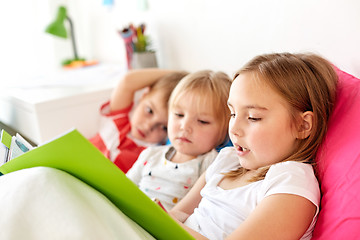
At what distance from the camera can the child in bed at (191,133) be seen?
1.13m

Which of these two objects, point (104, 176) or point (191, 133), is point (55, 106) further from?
point (104, 176)

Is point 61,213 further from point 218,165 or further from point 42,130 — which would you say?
point 42,130

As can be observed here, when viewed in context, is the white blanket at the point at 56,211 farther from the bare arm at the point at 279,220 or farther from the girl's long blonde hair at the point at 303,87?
the girl's long blonde hair at the point at 303,87

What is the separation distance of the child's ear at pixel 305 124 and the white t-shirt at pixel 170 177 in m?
0.38

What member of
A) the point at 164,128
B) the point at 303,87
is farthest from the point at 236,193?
the point at 164,128

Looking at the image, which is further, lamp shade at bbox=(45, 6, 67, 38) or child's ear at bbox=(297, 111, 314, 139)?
lamp shade at bbox=(45, 6, 67, 38)

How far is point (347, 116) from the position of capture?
79 cm

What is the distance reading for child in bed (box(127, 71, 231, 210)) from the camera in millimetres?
1131

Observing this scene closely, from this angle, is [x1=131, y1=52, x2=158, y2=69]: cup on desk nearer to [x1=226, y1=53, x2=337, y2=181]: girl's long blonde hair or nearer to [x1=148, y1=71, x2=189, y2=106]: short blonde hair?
[x1=148, y1=71, x2=189, y2=106]: short blonde hair

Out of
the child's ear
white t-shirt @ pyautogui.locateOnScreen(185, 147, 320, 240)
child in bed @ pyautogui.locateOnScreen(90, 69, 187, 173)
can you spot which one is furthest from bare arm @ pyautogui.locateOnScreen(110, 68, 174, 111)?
the child's ear

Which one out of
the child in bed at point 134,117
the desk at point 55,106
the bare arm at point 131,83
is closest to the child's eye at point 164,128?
the child in bed at point 134,117

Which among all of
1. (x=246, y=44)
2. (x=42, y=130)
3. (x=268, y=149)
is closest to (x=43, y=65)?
(x=42, y=130)

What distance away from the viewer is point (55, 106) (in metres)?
1.53

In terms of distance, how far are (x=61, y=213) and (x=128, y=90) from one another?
1.00 meters
